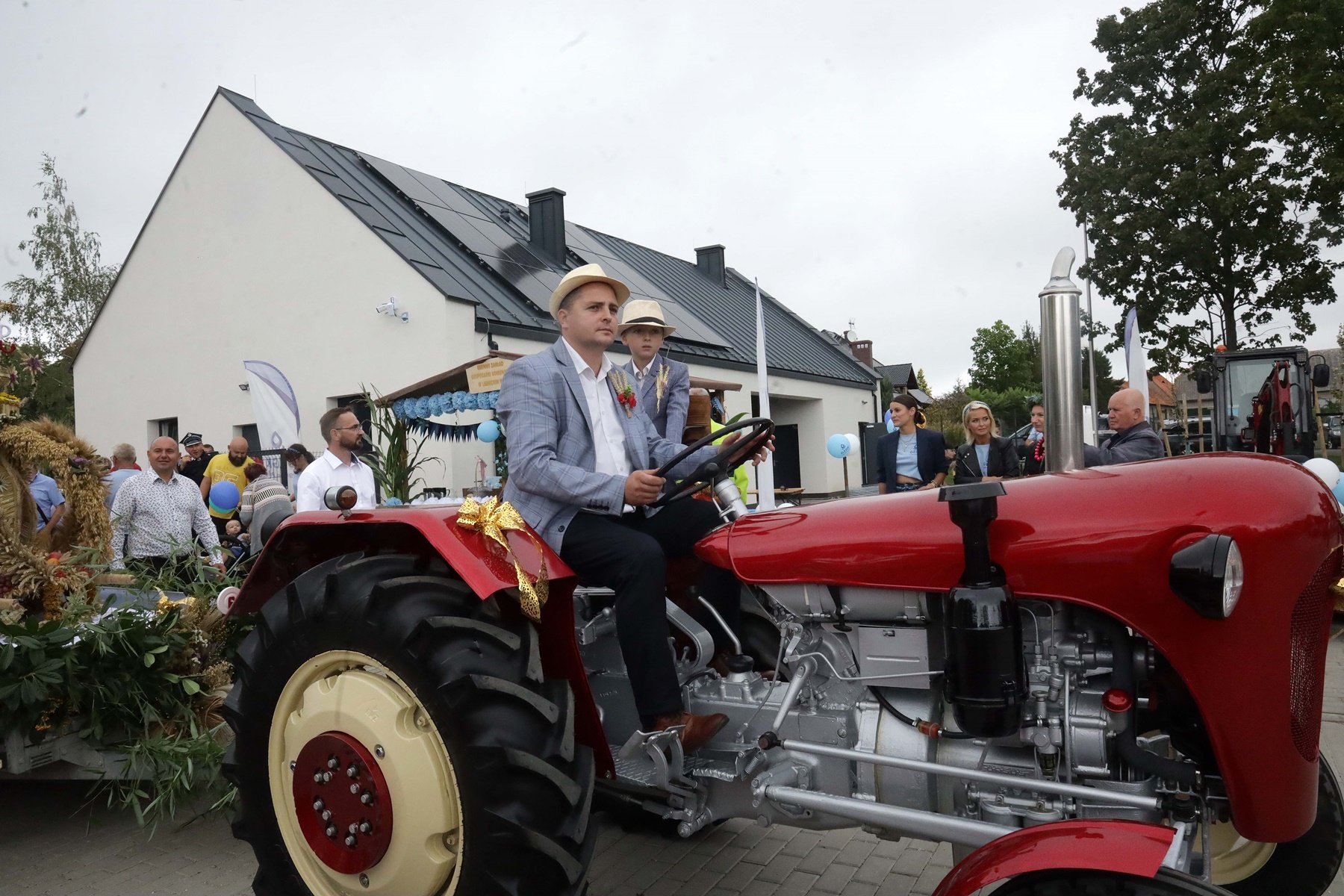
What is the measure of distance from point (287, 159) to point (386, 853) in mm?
14070

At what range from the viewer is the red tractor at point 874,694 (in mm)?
1814

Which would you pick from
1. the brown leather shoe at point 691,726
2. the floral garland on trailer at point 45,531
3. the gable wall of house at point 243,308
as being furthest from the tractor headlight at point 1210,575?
the gable wall of house at point 243,308

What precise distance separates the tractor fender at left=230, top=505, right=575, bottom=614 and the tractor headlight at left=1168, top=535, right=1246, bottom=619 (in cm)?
135

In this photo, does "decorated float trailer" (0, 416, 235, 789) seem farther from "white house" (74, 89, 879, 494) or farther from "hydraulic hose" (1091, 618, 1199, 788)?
"white house" (74, 89, 879, 494)

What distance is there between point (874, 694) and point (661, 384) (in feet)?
7.27

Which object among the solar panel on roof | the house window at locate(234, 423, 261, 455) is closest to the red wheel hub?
the house window at locate(234, 423, 261, 455)

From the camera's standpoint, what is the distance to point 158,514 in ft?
16.8

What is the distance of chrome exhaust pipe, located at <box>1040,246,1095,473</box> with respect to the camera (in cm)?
232

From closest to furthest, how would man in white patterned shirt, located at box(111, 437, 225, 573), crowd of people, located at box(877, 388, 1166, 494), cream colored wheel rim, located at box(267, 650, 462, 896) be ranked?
cream colored wheel rim, located at box(267, 650, 462, 896)
man in white patterned shirt, located at box(111, 437, 225, 573)
crowd of people, located at box(877, 388, 1166, 494)

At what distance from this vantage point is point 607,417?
9.46 feet

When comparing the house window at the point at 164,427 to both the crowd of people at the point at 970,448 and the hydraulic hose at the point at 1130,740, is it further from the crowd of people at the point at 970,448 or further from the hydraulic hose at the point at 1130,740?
the hydraulic hose at the point at 1130,740

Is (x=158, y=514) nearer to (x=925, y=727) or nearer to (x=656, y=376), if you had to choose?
(x=656, y=376)

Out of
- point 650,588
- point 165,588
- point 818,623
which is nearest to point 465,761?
point 650,588

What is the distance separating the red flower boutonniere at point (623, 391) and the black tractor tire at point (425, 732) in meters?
0.76
